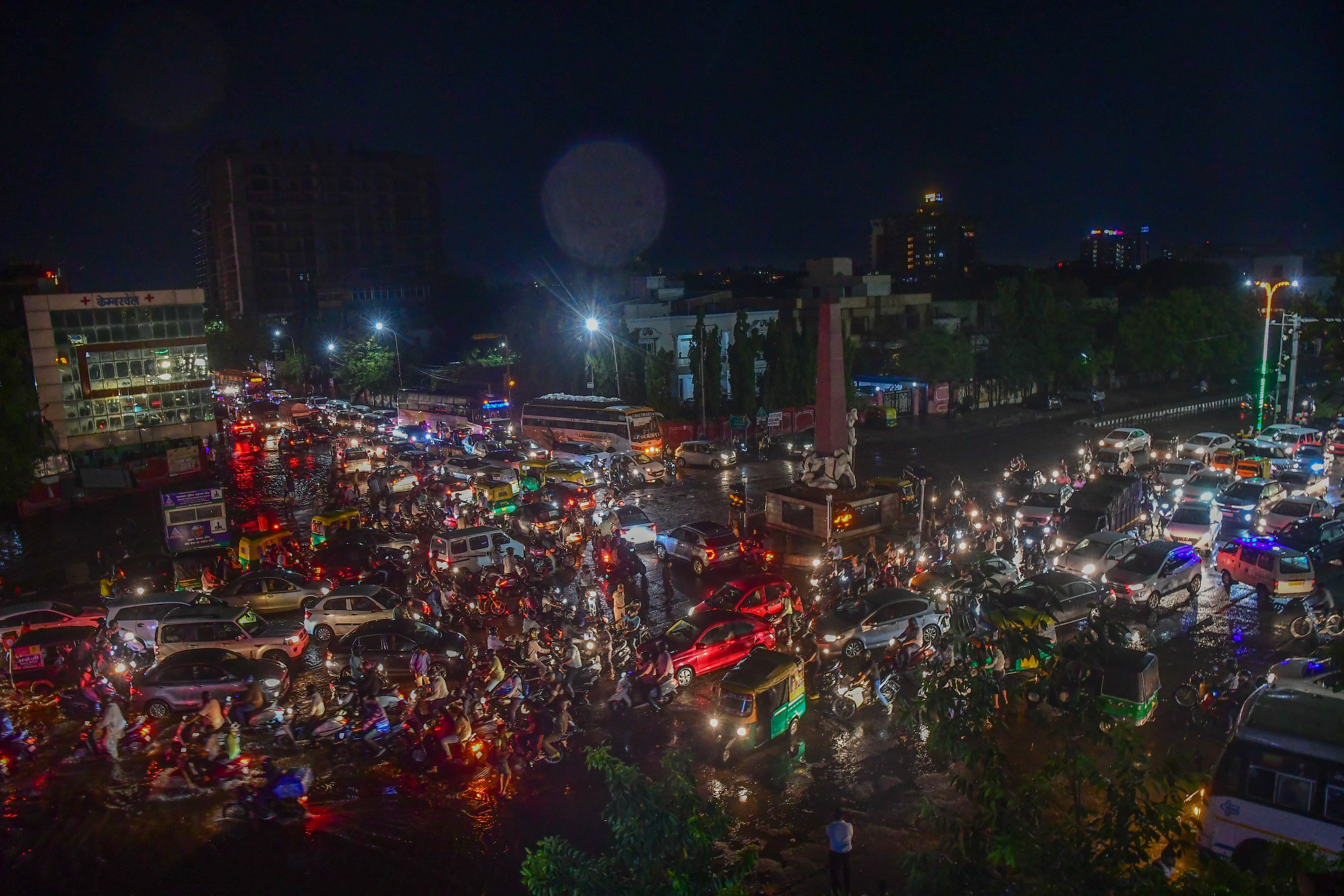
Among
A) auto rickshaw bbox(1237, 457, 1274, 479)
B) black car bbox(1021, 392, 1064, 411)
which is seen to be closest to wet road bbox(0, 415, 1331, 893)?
auto rickshaw bbox(1237, 457, 1274, 479)

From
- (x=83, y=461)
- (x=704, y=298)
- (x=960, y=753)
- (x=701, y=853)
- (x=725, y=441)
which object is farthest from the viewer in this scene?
(x=704, y=298)

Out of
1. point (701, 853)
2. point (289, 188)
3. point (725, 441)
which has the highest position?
point (289, 188)

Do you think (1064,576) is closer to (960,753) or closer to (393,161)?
(960,753)

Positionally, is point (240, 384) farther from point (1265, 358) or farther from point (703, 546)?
point (1265, 358)

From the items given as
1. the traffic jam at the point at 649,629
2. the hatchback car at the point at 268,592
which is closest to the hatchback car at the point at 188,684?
the traffic jam at the point at 649,629

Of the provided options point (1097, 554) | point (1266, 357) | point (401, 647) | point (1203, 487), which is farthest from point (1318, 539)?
point (1266, 357)

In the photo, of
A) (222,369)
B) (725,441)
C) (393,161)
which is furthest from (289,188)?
(725,441)
